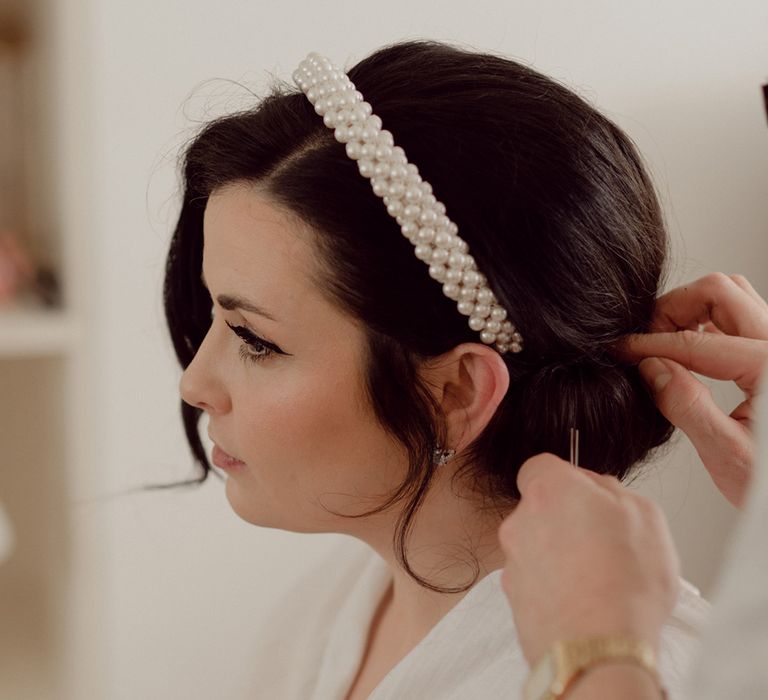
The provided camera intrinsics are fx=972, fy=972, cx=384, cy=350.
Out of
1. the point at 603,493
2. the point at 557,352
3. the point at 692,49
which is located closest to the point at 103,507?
the point at 557,352

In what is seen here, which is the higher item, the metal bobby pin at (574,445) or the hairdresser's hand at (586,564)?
the hairdresser's hand at (586,564)

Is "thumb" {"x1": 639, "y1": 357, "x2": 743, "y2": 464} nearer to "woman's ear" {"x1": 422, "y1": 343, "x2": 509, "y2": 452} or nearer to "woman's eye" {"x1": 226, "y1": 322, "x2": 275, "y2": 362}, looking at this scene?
"woman's ear" {"x1": 422, "y1": 343, "x2": 509, "y2": 452}

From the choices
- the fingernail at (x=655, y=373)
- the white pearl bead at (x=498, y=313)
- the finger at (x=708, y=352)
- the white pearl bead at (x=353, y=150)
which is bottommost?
the fingernail at (x=655, y=373)

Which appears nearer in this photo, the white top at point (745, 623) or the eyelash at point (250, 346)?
the white top at point (745, 623)

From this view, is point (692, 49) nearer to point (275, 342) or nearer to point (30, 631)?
point (275, 342)

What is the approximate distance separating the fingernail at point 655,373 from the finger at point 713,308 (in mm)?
60

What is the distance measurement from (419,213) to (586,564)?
38cm

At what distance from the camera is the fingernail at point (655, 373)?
96 centimetres

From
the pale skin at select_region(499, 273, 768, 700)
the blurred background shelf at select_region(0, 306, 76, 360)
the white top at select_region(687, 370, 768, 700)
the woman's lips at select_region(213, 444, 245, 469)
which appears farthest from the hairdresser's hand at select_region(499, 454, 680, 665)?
the blurred background shelf at select_region(0, 306, 76, 360)

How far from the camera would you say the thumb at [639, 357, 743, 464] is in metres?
0.94

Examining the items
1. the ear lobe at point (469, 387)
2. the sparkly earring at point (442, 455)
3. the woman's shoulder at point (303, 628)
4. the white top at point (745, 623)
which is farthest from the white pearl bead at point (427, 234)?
the woman's shoulder at point (303, 628)

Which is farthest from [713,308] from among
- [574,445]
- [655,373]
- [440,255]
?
[440,255]

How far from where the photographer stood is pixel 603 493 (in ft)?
2.09

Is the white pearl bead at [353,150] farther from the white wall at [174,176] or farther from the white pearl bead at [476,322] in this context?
the white wall at [174,176]
